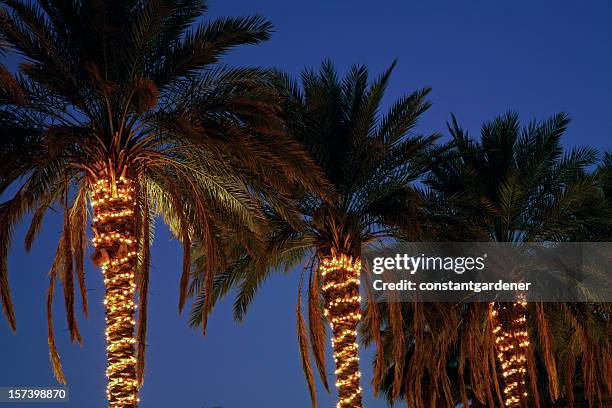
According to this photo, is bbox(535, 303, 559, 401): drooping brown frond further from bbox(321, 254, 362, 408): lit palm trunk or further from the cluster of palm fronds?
bbox(321, 254, 362, 408): lit palm trunk

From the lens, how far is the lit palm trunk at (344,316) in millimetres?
19016

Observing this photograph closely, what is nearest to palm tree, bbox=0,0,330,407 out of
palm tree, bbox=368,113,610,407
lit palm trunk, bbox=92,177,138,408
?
lit palm trunk, bbox=92,177,138,408

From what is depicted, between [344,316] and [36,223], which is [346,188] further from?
[36,223]

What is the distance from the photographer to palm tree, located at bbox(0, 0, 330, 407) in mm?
14164

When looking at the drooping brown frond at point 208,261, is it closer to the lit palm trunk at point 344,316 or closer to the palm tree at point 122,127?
the palm tree at point 122,127

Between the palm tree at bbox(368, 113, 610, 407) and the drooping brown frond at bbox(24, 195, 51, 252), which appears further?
the palm tree at bbox(368, 113, 610, 407)

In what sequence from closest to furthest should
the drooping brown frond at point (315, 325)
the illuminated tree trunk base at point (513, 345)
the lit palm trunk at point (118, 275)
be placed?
the lit palm trunk at point (118, 275)
the drooping brown frond at point (315, 325)
the illuminated tree trunk base at point (513, 345)

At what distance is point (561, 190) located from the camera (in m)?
22.8

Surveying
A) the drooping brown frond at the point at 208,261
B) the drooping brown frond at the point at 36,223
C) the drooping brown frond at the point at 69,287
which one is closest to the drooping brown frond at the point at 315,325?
the drooping brown frond at the point at 208,261

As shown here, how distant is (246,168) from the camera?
16.1 metres

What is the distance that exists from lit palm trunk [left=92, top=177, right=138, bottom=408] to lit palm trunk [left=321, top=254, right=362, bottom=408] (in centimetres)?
580

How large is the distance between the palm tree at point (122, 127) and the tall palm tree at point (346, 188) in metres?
3.85

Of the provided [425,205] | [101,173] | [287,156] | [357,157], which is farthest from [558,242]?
[101,173]

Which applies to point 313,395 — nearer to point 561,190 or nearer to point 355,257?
point 355,257
